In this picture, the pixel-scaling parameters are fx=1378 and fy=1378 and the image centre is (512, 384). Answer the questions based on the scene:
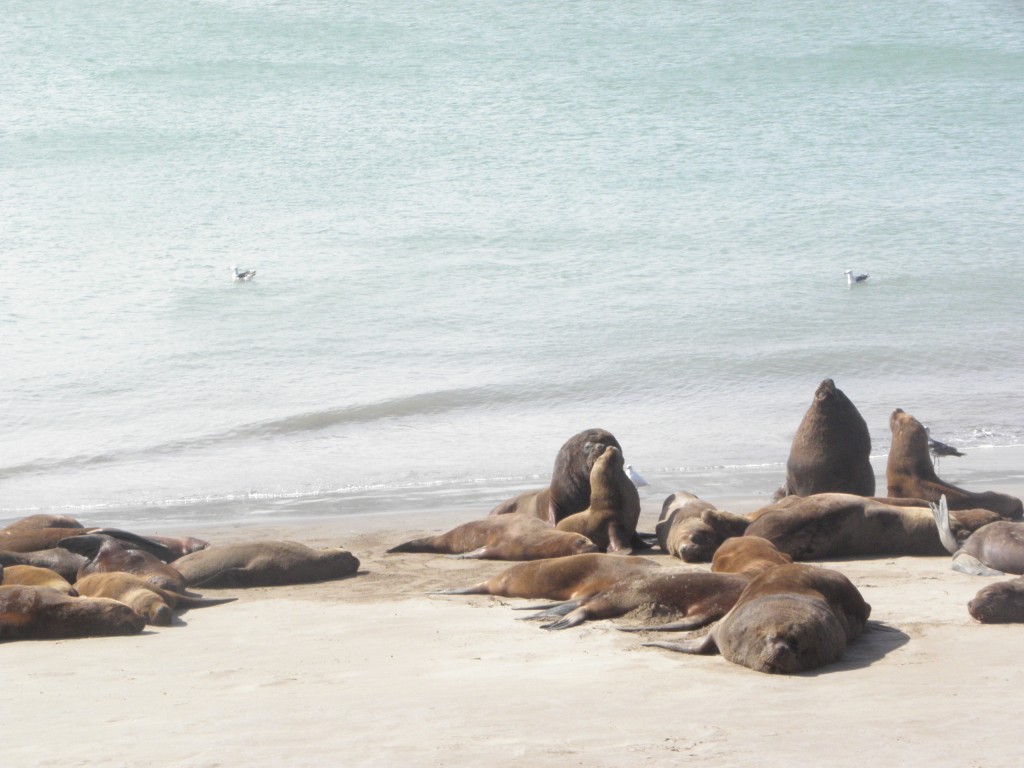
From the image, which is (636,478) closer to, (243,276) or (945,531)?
(945,531)

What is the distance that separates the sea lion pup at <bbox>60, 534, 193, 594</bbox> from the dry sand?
1.26 feet

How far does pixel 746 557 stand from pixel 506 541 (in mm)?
1850

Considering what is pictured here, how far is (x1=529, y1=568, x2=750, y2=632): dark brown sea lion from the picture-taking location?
18.2 ft

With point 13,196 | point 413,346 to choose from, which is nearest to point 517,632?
point 413,346

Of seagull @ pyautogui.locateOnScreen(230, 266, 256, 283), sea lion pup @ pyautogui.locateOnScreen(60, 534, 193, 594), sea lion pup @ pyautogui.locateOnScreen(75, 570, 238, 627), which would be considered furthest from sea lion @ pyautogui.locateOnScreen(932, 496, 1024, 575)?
seagull @ pyautogui.locateOnScreen(230, 266, 256, 283)

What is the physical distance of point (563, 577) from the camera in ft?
21.1

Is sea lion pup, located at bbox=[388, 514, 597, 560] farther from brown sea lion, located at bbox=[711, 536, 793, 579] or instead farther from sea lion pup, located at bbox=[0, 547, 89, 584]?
sea lion pup, located at bbox=[0, 547, 89, 584]

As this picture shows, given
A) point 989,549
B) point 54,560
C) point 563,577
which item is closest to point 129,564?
point 54,560

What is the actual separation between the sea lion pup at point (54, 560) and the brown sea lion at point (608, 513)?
274 centimetres

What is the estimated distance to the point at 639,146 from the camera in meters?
27.6

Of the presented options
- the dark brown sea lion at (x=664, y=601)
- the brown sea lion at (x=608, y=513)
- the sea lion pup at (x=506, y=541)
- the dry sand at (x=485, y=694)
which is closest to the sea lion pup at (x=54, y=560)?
the dry sand at (x=485, y=694)

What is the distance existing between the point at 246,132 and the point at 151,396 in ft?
49.8

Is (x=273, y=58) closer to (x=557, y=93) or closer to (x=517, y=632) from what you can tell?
(x=557, y=93)

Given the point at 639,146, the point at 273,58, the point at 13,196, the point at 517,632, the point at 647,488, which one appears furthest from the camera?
the point at 273,58
